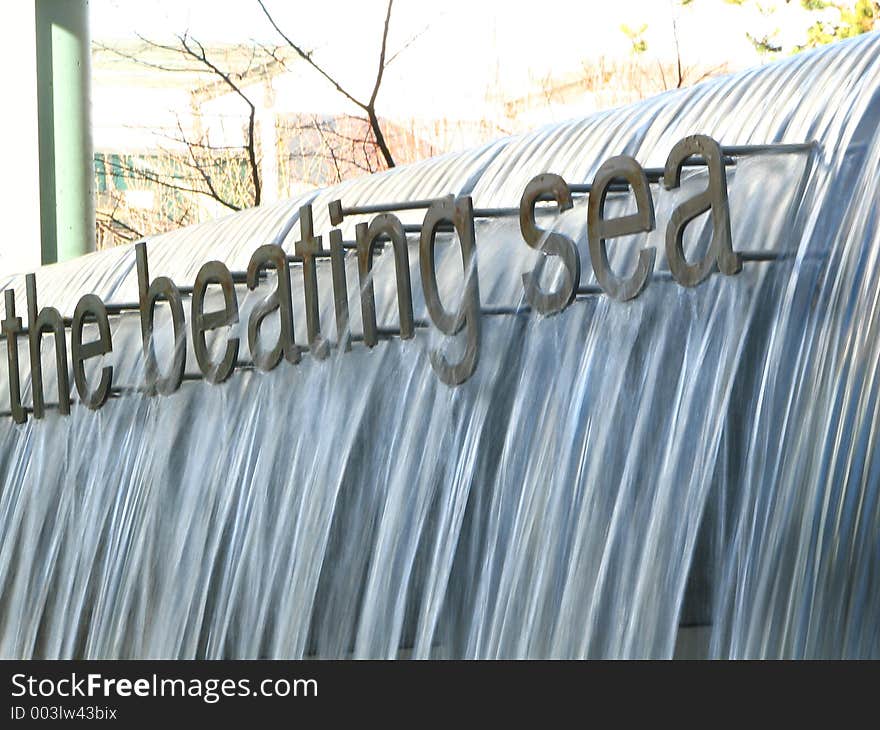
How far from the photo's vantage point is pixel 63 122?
10.7m

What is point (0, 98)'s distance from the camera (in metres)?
10.7

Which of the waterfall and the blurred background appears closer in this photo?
the waterfall

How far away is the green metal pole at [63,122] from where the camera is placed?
10.6 m

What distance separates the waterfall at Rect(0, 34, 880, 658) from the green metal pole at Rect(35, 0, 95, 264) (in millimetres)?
4066

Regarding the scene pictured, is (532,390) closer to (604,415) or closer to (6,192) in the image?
(604,415)

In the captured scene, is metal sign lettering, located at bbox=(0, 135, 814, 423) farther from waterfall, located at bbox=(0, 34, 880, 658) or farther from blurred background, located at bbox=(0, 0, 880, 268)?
blurred background, located at bbox=(0, 0, 880, 268)

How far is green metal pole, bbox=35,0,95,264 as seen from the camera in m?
10.6

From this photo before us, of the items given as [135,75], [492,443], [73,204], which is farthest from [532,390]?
[135,75]

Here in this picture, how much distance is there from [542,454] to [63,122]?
698 cm

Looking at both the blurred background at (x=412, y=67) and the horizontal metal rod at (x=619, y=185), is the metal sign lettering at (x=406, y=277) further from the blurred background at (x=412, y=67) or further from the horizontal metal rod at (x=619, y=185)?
the blurred background at (x=412, y=67)

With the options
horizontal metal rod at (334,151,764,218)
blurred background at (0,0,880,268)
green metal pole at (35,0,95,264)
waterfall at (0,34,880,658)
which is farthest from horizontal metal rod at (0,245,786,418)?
blurred background at (0,0,880,268)

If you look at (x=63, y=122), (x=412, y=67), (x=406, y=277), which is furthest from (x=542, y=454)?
(x=412, y=67)

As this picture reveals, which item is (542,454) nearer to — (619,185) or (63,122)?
(619,185)
